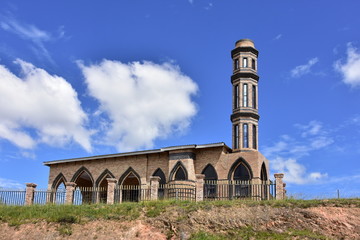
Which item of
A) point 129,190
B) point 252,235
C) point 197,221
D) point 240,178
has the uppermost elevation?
point 240,178

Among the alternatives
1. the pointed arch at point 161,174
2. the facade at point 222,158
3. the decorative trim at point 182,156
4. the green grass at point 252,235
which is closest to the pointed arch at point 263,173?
the facade at point 222,158

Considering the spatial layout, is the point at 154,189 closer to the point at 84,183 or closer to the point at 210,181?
the point at 210,181

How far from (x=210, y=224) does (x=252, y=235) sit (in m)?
2.02

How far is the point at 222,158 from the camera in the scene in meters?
28.3

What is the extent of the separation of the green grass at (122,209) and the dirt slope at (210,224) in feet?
0.93

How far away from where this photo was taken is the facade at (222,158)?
91.3 ft

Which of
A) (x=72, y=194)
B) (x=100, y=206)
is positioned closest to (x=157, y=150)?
(x=72, y=194)

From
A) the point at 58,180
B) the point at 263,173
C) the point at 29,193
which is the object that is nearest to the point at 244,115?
the point at 263,173

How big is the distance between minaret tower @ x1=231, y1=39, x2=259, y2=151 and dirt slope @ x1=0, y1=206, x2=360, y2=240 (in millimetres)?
9894

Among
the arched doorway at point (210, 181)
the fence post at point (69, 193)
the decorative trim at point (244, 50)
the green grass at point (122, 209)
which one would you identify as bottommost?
the green grass at point (122, 209)

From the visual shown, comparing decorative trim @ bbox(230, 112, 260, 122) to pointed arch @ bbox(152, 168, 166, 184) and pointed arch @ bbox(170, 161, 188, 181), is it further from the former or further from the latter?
pointed arch @ bbox(152, 168, 166, 184)

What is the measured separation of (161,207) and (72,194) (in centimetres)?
793

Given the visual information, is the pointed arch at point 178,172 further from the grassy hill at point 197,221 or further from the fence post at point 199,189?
the grassy hill at point 197,221

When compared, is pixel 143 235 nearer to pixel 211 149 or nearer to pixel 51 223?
pixel 51 223
